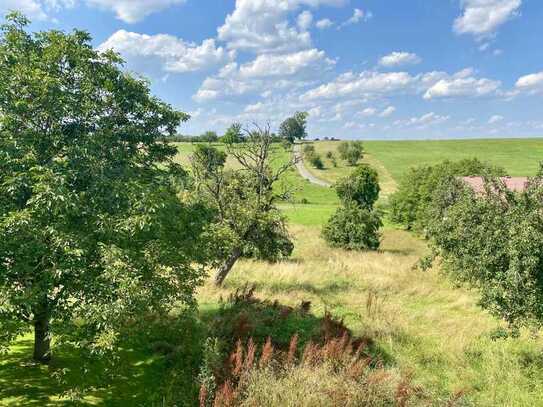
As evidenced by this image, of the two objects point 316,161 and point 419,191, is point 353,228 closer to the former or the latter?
point 419,191

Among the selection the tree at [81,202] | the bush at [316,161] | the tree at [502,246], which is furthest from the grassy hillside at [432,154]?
the tree at [81,202]

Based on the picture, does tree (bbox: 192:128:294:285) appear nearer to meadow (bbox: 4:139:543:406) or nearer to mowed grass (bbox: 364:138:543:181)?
meadow (bbox: 4:139:543:406)

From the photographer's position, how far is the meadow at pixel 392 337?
10656 millimetres

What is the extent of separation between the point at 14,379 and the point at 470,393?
11939 mm

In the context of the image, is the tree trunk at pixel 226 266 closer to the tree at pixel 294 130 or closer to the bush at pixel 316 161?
the tree at pixel 294 130

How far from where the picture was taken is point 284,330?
14672 mm

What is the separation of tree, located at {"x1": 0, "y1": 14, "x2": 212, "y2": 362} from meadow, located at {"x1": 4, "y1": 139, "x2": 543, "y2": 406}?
168 cm

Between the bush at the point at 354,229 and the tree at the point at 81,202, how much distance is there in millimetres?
28495

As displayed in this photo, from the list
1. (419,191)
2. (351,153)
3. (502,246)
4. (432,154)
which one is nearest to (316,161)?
(351,153)

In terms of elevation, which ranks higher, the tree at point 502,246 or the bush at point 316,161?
the bush at point 316,161

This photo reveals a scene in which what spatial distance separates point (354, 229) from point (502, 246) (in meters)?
27.6

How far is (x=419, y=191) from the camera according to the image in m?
55.9

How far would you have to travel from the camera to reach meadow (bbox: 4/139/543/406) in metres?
10.7

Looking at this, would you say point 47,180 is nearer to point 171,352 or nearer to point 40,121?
point 40,121
